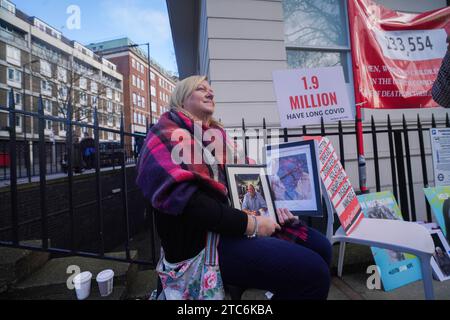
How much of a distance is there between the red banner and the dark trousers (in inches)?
84.1

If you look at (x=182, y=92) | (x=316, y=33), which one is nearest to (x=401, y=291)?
(x=182, y=92)

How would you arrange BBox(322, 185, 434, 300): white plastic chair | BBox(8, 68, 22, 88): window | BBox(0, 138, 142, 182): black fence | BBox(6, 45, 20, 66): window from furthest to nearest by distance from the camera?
BBox(8, 68, 22, 88): window → BBox(6, 45, 20, 66): window → BBox(0, 138, 142, 182): black fence → BBox(322, 185, 434, 300): white plastic chair

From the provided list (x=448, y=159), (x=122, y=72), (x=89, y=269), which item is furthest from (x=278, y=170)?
(x=122, y=72)

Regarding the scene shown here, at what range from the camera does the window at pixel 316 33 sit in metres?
4.18

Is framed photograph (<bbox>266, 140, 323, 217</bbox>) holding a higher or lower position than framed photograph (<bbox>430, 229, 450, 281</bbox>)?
higher

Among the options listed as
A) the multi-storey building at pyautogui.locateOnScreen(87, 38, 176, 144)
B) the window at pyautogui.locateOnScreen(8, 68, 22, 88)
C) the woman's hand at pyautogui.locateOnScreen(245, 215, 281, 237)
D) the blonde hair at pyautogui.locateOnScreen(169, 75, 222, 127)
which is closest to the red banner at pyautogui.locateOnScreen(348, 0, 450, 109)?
the blonde hair at pyautogui.locateOnScreen(169, 75, 222, 127)

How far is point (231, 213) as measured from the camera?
47.9 inches

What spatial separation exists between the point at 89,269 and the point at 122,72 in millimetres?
52902

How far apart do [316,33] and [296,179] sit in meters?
3.63

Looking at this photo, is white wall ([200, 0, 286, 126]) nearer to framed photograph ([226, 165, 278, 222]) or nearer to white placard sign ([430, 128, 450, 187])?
white placard sign ([430, 128, 450, 187])

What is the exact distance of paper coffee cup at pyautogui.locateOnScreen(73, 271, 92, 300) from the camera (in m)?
1.87

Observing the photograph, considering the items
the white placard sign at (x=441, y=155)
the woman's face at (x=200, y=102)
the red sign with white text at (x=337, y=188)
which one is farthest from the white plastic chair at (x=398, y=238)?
the white placard sign at (x=441, y=155)

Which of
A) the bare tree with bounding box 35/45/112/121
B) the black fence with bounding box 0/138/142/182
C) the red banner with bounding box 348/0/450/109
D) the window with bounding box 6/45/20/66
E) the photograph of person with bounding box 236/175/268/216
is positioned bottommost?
the photograph of person with bounding box 236/175/268/216
